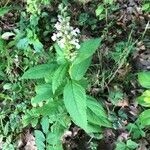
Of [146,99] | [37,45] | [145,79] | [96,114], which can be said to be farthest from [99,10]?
[96,114]

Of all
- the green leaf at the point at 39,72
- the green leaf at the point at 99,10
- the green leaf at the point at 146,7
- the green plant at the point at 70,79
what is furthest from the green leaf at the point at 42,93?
the green leaf at the point at 146,7

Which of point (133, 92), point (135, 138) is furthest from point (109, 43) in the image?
point (135, 138)

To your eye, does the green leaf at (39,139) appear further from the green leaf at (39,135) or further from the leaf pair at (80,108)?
the leaf pair at (80,108)

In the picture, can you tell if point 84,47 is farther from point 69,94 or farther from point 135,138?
point 135,138

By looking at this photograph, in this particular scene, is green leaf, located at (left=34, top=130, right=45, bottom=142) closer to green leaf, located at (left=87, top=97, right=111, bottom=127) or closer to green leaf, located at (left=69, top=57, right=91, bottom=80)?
green leaf, located at (left=87, top=97, right=111, bottom=127)

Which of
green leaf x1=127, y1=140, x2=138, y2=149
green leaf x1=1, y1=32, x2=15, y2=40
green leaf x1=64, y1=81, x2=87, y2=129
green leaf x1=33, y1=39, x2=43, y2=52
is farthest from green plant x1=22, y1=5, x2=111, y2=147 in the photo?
green leaf x1=1, y1=32, x2=15, y2=40
